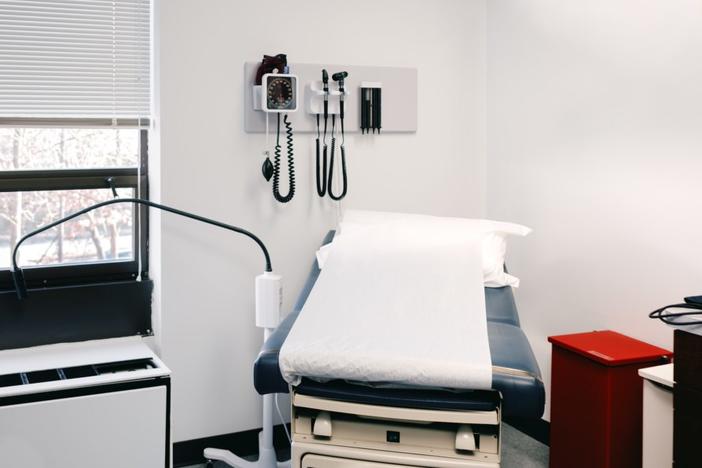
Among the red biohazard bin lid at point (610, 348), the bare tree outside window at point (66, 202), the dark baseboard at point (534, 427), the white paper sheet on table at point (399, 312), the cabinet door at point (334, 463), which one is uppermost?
the bare tree outside window at point (66, 202)

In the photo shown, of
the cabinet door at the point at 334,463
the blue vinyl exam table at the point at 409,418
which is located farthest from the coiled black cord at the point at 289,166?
the cabinet door at the point at 334,463

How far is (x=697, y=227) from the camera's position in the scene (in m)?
2.33

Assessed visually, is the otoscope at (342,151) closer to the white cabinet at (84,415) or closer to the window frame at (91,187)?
the window frame at (91,187)

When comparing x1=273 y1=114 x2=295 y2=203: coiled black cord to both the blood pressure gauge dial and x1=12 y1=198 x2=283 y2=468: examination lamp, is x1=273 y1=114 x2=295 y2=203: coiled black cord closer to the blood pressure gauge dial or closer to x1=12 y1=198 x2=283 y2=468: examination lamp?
the blood pressure gauge dial

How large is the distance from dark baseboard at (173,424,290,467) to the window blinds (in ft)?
4.02

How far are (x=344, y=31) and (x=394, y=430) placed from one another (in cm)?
166

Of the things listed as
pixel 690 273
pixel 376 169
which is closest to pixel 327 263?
pixel 376 169

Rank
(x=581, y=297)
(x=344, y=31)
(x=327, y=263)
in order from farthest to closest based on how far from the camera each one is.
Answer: (x=344, y=31)
(x=581, y=297)
(x=327, y=263)

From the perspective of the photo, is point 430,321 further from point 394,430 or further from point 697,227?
point 697,227

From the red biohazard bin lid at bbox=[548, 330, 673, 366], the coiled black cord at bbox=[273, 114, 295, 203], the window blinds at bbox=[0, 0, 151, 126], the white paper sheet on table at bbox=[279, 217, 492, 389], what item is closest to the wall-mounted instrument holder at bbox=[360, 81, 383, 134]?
the coiled black cord at bbox=[273, 114, 295, 203]

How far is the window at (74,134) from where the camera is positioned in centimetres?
258

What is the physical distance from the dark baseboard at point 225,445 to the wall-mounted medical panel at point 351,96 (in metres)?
1.19

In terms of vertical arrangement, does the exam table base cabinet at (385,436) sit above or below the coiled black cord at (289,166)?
below

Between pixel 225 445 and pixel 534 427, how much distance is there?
124 cm
